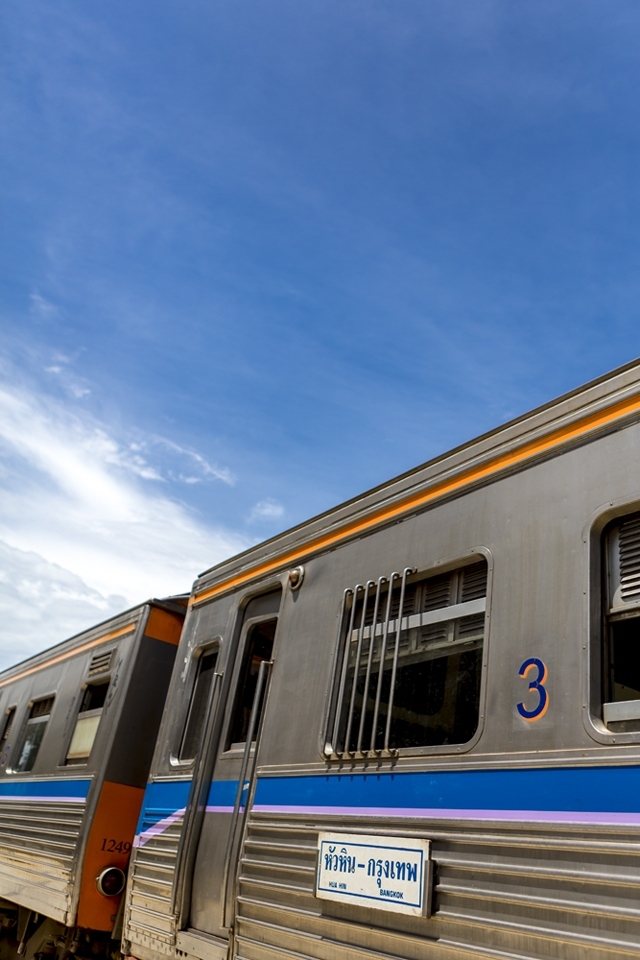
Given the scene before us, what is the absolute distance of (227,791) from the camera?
444cm

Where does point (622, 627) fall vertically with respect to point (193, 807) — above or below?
above

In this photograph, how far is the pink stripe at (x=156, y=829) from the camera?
4770 mm

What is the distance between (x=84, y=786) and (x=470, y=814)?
4129mm

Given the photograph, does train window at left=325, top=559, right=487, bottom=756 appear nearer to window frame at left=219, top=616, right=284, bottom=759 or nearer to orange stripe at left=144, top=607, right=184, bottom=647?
window frame at left=219, top=616, right=284, bottom=759

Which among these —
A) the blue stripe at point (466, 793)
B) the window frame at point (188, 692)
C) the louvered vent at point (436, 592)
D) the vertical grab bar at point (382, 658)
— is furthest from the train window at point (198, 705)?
the louvered vent at point (436, 592)

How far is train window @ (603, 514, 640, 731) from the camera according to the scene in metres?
2.62

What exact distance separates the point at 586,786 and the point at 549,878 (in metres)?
0.31

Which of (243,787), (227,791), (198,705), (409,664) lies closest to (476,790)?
(409,664)

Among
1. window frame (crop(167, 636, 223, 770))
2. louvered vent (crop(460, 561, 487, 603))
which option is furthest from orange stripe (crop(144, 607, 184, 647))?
Answer: louvered vent (crop(460, 561, 487, 603))

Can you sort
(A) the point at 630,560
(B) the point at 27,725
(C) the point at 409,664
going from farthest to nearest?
(B) the point at 27,725 < (C) the point at 409,664 < (A) the point at 630,560

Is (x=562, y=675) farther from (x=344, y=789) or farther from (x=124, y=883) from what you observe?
(x=124, y=883)

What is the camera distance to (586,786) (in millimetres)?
2533

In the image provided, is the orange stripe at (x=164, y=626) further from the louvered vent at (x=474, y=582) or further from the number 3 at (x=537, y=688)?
the number 3 at (x=537, y=688)

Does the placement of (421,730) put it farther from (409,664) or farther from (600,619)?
(600,619)
